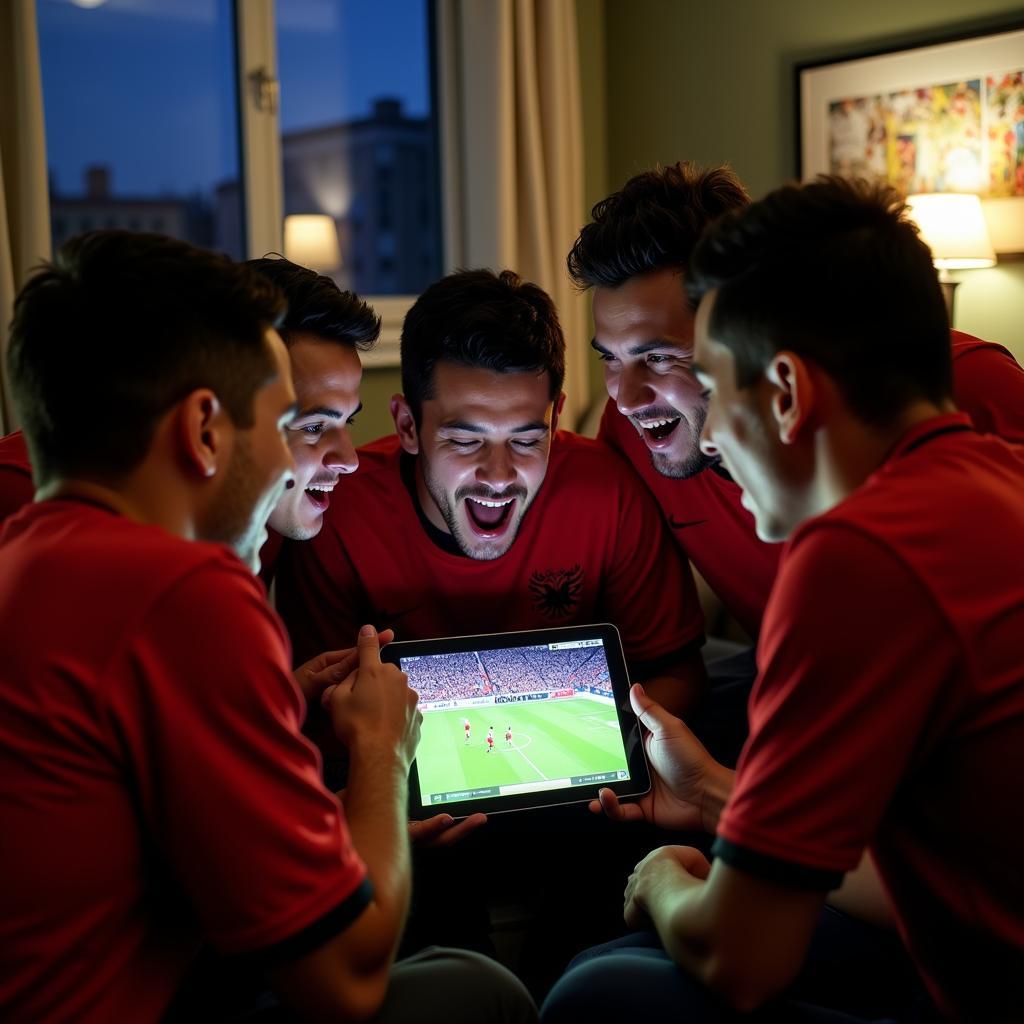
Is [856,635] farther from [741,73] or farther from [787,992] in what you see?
[741,73]

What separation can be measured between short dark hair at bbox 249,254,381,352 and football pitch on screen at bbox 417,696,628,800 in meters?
0.71

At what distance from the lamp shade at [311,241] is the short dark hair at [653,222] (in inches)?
73.2

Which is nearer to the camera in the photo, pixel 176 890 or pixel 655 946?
pixel 176 890

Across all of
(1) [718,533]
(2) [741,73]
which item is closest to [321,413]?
(1) [718,533]

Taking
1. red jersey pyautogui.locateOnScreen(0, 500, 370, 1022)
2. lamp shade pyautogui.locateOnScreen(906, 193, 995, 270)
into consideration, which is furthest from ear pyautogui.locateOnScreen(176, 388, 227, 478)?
lamp shade pyautogui.locateOnScreen(906, 193, 995, 270)

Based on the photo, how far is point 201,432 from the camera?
109 cm

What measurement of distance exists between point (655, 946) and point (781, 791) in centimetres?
42

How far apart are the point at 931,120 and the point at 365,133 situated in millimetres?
3199

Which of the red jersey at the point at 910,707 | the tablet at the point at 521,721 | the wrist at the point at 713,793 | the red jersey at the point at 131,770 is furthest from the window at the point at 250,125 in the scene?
the red jersey at the point at 910,707

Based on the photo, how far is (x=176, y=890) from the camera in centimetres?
106

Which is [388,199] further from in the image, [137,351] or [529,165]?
[137,351]

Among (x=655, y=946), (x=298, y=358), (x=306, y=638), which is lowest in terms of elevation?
(x=655, y=946)

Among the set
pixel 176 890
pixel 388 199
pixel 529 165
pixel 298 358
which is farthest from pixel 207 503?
pixel 388 199

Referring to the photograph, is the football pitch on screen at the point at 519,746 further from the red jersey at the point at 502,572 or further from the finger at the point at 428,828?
the red jersey at the point at 502,572
